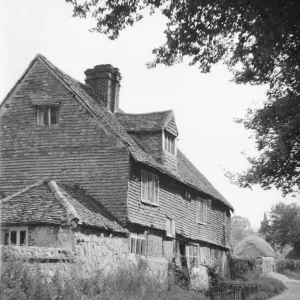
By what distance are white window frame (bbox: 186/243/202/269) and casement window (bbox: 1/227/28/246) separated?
12.6 meters

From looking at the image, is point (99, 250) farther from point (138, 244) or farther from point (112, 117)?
point (112, 117)

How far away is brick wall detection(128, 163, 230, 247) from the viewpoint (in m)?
22.9

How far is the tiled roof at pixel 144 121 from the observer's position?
1025 inches

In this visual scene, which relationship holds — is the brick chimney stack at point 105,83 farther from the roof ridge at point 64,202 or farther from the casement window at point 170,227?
the roof ridge at point 64,202

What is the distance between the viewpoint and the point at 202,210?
106ft

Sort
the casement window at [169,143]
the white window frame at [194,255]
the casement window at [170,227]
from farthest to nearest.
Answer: the white window frame at [194,255] < the casement window at [169,143] < the casement window at [170,227]

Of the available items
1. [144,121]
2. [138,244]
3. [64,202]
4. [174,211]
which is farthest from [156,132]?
[64,202]

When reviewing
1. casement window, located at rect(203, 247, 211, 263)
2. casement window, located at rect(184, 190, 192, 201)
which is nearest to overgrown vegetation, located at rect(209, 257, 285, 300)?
casement window, located at rect(203, 247, 211, 263)

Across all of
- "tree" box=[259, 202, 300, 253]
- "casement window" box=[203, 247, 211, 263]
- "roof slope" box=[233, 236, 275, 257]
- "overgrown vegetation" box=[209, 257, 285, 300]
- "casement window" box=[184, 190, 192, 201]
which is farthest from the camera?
"tree" box=[259, 202, 300, 253]

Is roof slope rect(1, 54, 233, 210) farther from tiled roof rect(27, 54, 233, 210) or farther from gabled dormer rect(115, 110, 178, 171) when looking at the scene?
gabled dormer rect(115, 110, 178, 171)

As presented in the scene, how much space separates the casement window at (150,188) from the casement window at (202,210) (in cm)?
673

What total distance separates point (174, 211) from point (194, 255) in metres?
4.34

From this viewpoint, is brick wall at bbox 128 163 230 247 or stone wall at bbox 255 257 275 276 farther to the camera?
stone wall at bbox 255 257 275 276

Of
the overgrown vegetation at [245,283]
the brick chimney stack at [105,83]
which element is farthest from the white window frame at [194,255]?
the brick chimney stack at [105,83]
